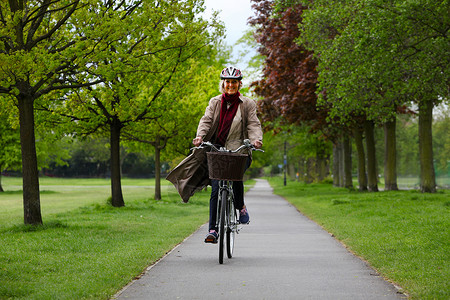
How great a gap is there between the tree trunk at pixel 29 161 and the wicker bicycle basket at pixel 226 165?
7.02 meters

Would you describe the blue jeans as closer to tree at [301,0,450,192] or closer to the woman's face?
the woman's face

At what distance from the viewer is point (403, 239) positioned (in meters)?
10.8

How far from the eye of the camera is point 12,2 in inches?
545

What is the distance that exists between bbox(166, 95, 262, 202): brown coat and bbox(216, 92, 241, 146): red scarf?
0.17ft

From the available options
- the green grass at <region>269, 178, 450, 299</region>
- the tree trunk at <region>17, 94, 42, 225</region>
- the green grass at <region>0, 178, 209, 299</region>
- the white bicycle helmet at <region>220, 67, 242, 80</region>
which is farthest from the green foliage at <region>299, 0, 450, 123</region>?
the white bicycle helmet at <region>220, 67, 242, 80</region>

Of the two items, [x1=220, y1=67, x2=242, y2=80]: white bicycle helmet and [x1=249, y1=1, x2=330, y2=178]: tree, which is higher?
[x1=249, y1=1, x2=330, y2=178]: tree

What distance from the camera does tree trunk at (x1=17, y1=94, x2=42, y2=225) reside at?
1367 cm

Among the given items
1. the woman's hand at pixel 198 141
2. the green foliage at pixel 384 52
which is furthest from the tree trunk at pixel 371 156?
the woman's hand at pixel 198 141

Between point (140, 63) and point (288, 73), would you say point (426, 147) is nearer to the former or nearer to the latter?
point (288, 73)

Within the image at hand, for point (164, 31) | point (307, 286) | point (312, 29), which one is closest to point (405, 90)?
point (312, 29)

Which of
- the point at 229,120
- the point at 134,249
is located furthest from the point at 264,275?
the point at 134,249

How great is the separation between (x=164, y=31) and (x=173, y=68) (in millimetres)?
2369

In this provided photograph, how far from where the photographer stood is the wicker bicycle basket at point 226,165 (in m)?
7.75

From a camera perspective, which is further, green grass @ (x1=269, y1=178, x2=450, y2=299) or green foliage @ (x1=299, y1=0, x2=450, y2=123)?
green foliage @ (x1=299, y1=0, x2=450, y2=123)
